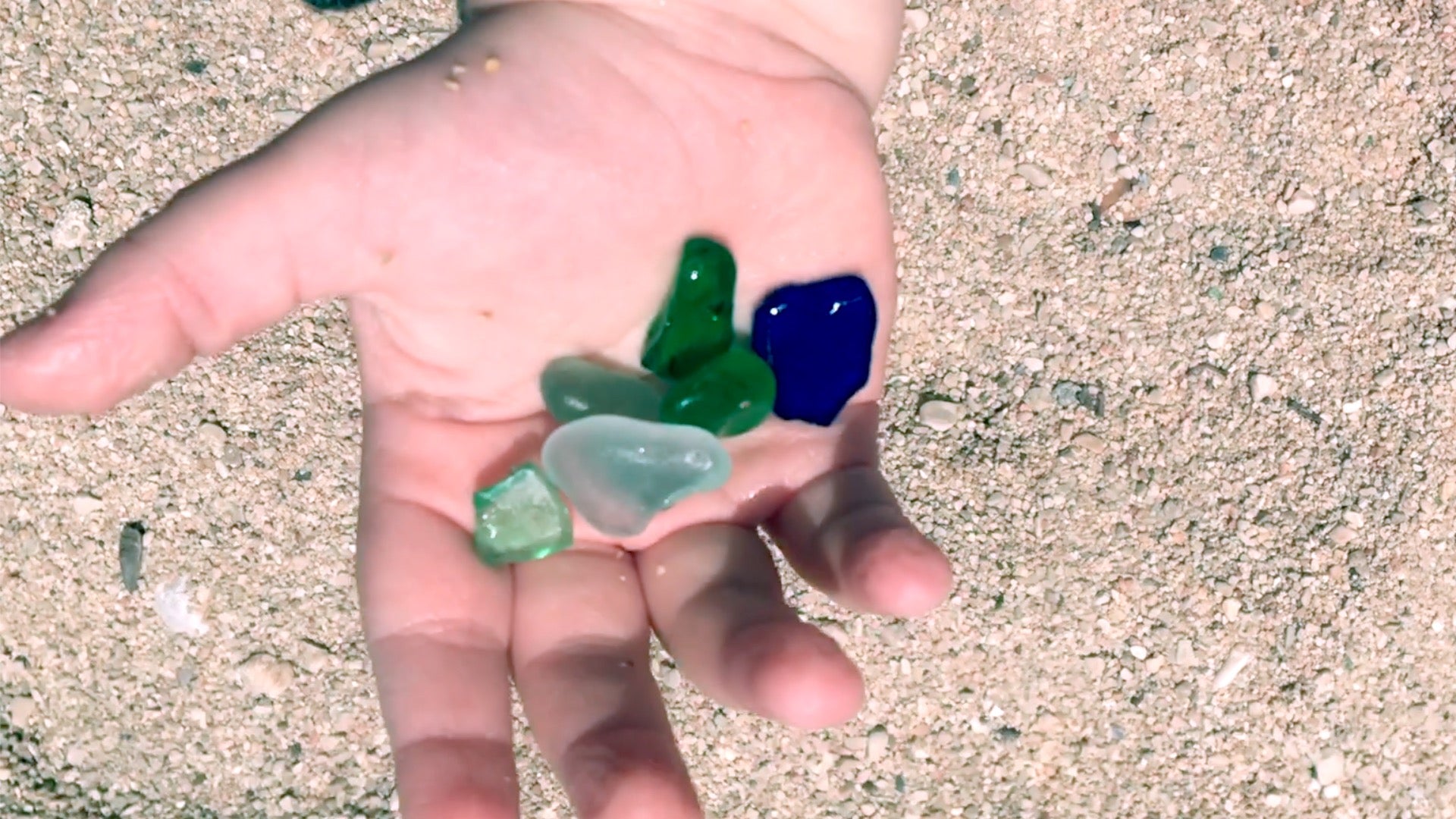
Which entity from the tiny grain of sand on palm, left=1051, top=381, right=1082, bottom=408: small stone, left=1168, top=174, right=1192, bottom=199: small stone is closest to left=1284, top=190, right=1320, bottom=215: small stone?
the tiny grain of sand on palm

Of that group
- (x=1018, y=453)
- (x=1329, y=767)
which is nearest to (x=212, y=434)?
(x=1018, y=453)

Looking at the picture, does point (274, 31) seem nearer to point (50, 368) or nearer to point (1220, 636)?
point (50, 368)

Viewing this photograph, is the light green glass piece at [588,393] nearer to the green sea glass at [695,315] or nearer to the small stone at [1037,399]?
the green sea glass at [695,315]

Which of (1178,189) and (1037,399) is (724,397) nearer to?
(1037,399)

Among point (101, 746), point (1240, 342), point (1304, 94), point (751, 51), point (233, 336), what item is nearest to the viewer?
point (233, 336)

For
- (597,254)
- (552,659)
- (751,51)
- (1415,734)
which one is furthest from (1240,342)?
(552,659)

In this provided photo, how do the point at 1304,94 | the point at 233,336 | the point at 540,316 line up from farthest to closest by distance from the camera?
the point at 1304,94
the point at 540,316
the point at 233,336

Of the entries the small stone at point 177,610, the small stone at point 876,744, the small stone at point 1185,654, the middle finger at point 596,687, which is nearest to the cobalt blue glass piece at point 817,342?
the middle finger at point 596,687
